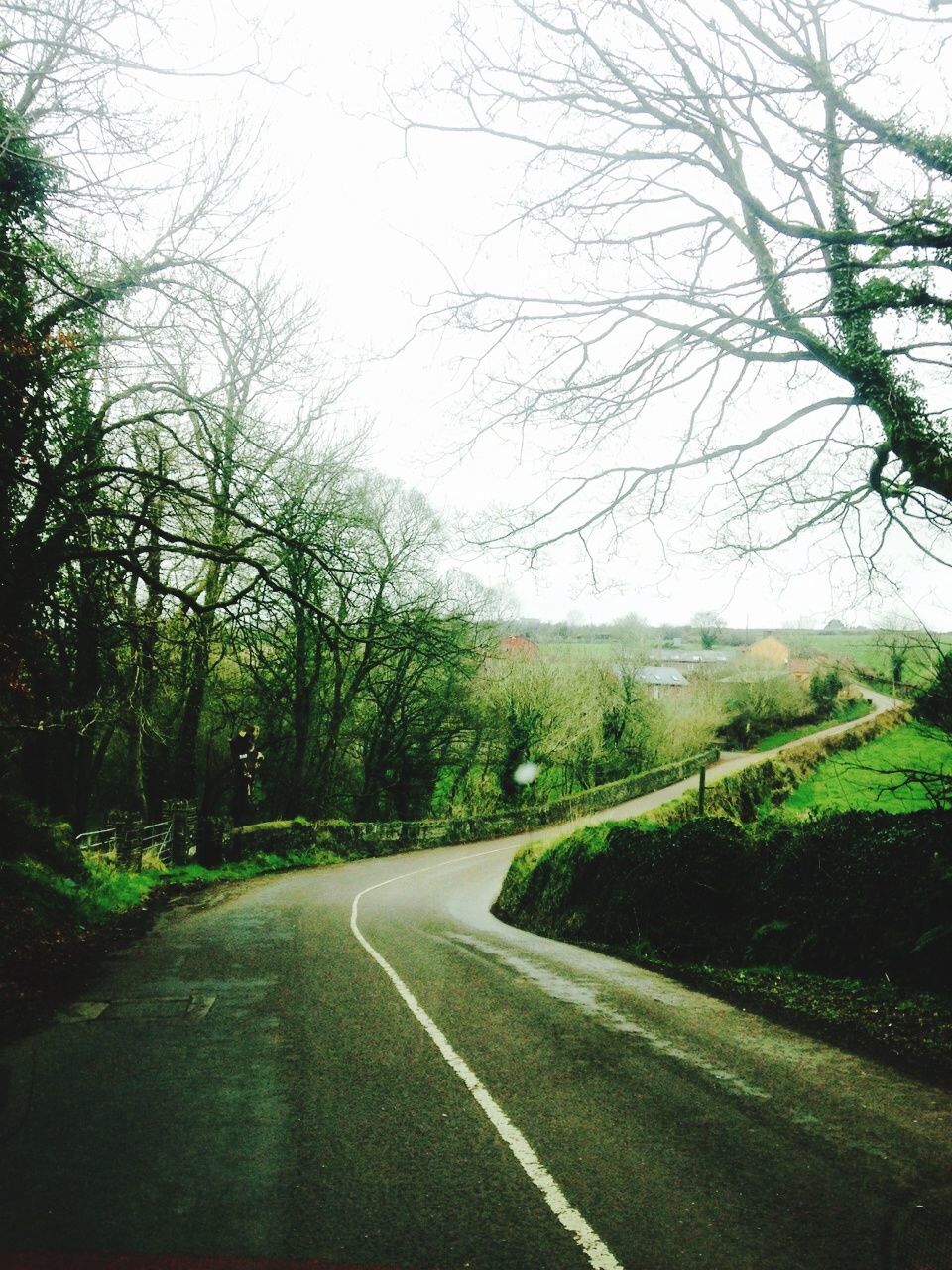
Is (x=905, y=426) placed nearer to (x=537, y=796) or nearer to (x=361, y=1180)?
(x=361, y=1180)

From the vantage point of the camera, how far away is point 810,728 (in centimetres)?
5197

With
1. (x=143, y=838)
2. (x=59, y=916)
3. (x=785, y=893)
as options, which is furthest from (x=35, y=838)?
(x=785, y=893)

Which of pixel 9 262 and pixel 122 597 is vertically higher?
pixel 9 262

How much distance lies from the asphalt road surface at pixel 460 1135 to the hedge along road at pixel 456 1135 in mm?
17

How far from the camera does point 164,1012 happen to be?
274 inches

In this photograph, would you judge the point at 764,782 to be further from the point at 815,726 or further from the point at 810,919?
the point at 815,726

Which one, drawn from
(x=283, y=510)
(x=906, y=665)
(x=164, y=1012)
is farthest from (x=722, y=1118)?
(x=283, y=510)

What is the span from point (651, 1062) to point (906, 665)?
13.4 ft

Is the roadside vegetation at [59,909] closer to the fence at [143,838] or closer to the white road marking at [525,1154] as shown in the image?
the fence at [143,838]

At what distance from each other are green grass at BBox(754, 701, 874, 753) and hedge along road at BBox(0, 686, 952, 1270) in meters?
47.6

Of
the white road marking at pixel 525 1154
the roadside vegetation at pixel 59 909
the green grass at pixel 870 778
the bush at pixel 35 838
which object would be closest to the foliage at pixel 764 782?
the green grass at pixel 870 778

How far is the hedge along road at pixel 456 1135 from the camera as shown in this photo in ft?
11.1

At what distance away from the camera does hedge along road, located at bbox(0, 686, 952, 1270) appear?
3.38 metres

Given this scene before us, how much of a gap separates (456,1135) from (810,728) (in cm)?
5267
